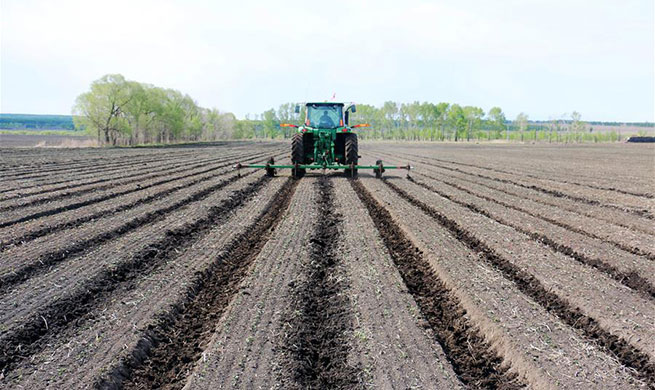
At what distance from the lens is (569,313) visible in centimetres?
409

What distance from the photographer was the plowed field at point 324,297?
10.1 ft

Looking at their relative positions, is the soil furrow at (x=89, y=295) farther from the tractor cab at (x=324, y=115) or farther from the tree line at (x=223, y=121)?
the tree line at (x=223, y=121)

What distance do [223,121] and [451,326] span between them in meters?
103

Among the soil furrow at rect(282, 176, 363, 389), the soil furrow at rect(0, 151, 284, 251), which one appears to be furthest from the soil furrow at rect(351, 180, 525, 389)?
the soil furrow at rect(0, 151, 284, 251)

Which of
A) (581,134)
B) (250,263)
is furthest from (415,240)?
(581,134)

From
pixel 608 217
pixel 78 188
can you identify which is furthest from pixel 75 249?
pixel 608 217

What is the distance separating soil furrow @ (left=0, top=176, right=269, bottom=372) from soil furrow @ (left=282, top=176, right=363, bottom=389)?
1824 mm

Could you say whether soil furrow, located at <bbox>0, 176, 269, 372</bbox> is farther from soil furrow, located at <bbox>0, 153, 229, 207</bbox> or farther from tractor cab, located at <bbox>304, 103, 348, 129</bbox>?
tractor cab, located at <bbox>304, 103, 348, 129</bbox>

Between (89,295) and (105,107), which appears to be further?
(105,107)

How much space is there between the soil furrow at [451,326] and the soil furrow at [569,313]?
85 cm

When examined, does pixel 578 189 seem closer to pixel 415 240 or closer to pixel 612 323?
pixel 415 240

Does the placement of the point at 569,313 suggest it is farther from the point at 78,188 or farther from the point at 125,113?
the point at 125,113

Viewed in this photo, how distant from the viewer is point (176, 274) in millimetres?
4969

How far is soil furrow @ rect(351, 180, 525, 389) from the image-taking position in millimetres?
3084
